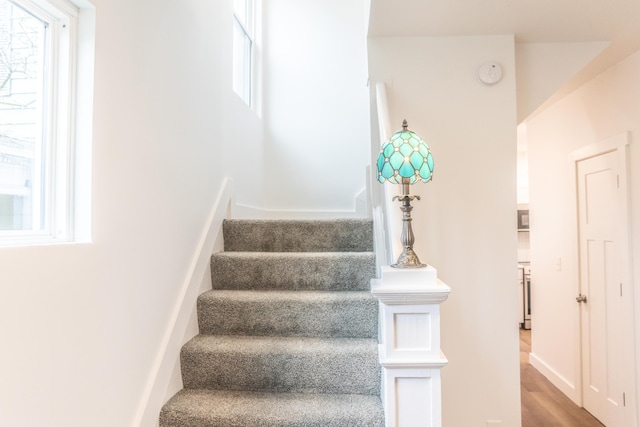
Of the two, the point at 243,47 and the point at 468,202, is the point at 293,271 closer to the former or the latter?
the point at 468,202

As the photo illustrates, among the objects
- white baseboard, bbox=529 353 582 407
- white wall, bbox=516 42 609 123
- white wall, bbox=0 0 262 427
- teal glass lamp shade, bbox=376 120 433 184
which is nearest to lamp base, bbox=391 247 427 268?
teal glass lamp shade, bbox=376 120 433 184

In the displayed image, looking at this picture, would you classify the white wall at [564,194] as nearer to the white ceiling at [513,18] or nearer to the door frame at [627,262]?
the door frame at [627,262]

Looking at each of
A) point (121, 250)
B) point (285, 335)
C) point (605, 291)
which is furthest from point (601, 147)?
point (121, 250)

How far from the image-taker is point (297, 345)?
1.78 metres

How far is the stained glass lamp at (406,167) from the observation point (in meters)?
1.37

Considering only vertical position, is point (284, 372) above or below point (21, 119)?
below

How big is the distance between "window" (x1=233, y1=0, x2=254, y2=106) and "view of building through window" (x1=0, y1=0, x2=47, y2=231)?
79.3 inches

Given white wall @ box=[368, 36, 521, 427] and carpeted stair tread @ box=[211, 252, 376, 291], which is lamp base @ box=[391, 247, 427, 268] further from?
white wall @ box=[368, 36, 521, 427]

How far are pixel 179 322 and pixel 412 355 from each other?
1.12 meters

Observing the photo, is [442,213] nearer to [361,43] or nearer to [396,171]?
[396,171]

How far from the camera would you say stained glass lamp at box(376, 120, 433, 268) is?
1.37 metres

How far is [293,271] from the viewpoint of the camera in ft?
7.09

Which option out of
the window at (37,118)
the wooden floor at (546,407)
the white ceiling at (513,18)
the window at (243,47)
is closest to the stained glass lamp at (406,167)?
the white ceiling at (513,18)

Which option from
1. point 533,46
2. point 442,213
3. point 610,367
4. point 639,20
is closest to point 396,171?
point 442,213
